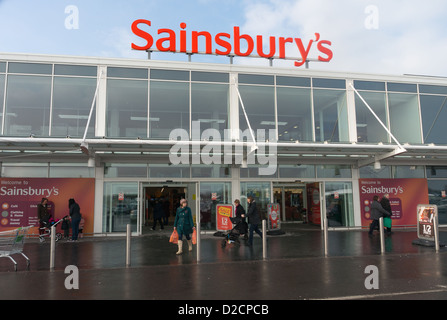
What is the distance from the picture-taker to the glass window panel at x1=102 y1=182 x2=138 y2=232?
1409cm

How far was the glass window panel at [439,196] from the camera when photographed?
54.7ft

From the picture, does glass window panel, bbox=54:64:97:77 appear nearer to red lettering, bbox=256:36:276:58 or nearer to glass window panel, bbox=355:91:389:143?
red lettering, bbox=256:36:276:58

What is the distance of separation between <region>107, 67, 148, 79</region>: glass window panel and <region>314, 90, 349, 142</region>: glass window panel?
8.05 m

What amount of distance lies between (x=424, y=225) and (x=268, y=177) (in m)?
6.53

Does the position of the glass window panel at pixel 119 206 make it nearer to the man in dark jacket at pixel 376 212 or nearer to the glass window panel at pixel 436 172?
the man in dark jacket at pixel 376 212

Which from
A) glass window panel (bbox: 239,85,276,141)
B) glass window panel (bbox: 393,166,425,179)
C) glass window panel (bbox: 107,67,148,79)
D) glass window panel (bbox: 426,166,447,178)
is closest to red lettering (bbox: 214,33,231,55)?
glass window panel (bbox: 239,85,276,141)

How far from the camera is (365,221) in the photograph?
1584 centimetres

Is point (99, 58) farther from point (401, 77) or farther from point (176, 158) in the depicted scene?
point (401, 77)

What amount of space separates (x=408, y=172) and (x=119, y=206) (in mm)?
14268

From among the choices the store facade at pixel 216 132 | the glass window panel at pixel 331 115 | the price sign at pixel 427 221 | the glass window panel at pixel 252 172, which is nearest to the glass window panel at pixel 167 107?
the store facade at pixel 216 132

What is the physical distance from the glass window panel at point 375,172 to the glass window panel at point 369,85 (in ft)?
12.8

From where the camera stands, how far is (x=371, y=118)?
15766 millimetres

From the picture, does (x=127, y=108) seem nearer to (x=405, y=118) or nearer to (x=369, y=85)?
(x=369, y=85)
